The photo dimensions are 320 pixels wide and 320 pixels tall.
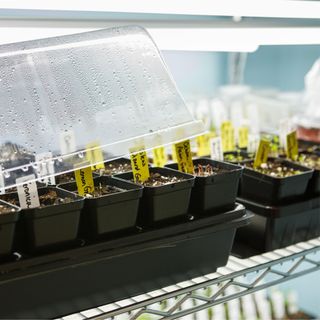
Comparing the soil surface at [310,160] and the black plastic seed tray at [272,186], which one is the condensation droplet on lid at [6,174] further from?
the soil surface at [310,160]

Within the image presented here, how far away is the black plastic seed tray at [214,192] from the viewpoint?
1230 millimetres

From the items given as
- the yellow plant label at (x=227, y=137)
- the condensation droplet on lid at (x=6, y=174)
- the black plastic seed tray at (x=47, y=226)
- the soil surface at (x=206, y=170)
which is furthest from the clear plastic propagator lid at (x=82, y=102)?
the yellow plant label at (x=227, y=137)

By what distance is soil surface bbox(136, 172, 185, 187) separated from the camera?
47.6 inches

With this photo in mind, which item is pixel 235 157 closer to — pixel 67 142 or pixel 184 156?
pixel 184 156

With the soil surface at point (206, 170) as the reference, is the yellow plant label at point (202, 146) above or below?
below

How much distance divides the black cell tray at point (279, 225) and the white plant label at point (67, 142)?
→ 2.12ft

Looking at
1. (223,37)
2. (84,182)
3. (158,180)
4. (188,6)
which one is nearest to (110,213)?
(84,182)

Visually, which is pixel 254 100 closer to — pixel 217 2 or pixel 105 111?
pixel 217 2

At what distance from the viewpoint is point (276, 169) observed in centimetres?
156

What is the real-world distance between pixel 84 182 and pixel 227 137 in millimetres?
852

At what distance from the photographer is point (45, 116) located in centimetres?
99

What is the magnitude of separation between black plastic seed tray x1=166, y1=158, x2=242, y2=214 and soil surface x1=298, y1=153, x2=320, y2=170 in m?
0.41

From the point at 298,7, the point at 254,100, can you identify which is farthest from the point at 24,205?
the point at 254,100

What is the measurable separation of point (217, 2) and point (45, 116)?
0.54m
